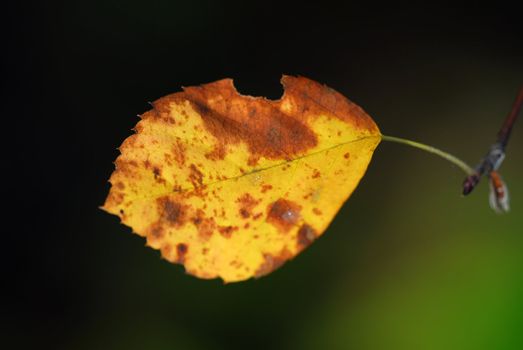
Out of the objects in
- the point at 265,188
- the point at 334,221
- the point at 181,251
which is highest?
the point at 334,221

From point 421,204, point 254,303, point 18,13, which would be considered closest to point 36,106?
point 18,13

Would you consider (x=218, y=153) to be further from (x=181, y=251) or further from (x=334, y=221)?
(x=334, y=221)

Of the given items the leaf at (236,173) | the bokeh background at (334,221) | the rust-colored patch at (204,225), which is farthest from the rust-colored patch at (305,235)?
the bokeh background at (334,221)

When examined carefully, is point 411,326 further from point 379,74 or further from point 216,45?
point 216,45

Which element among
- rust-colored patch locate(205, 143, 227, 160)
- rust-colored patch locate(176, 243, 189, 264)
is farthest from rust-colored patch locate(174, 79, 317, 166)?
rust-colored patch locate(176, 243, 189, 264)

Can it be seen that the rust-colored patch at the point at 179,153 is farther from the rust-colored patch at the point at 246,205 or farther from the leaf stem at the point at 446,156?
the leaf stem at the point at 446,156

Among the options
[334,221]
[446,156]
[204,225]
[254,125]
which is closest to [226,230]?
[204,225]

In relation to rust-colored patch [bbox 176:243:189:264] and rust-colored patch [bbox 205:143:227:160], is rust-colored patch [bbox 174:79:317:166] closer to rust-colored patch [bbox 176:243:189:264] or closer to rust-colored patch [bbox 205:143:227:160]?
rust-colored patch [bbox 205:143:227:160]
